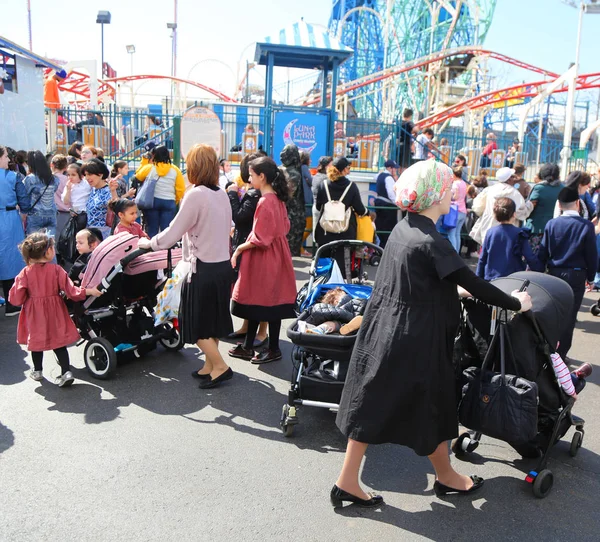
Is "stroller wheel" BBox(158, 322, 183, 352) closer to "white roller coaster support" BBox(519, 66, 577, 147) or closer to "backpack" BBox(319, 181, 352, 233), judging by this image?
"backpack" BBox(319, 181, 352, 233)

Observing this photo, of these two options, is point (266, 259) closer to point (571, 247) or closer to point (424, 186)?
point (424, 186)

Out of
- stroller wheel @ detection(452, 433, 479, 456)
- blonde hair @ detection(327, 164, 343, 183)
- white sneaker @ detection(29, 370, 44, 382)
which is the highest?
blonde hair @ detection(327, 164, 343, 183)

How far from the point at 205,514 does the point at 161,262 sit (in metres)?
2.68

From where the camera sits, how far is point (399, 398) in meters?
3.03

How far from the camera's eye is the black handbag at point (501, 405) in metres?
3.09

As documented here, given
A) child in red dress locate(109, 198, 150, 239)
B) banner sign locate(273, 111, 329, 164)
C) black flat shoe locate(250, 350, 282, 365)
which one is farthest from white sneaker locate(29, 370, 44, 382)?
banner sign locate(273, 111, 329, 164)

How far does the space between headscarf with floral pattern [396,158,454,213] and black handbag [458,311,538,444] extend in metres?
0.93

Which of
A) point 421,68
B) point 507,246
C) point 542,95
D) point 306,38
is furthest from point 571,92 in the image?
point 421,68

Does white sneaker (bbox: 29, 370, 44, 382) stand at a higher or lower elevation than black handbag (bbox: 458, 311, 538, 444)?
lower

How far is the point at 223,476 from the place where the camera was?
363 centimetres

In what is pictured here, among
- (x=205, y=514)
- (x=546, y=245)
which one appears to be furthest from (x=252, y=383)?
(x=546, y=245)

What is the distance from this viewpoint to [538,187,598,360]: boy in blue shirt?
568 centimetres

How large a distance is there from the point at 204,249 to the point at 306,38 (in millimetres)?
9476

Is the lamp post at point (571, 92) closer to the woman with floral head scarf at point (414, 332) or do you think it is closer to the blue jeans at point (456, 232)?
the blue jeans at point (456, 232)
